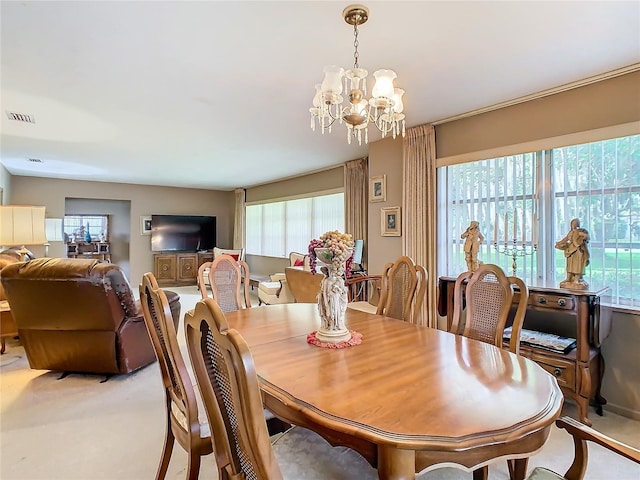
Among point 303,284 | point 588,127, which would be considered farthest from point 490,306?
point 303,284

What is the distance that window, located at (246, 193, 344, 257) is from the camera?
21.6ft

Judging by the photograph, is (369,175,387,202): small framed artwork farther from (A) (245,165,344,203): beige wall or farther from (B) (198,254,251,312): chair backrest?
(B) (198,254,251,312): chair backrest

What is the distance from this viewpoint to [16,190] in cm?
718

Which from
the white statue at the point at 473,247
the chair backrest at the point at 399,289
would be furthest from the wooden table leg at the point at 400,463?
the white statue at the point at 473,247

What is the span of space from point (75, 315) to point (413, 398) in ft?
9.58

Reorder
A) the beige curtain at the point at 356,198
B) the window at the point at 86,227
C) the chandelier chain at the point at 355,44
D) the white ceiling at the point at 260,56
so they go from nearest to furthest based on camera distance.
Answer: the white ceiling at the point at 260,56 < the chandelier chain at the point at 355,44 < the beige curtain at the point at 356,198 < the window at the point at 86,227

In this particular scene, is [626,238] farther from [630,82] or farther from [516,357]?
[516,357]

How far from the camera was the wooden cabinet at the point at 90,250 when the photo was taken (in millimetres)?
9305

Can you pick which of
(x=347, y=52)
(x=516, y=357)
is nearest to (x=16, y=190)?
(x=347, y=52)

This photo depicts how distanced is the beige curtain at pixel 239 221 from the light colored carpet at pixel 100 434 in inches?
237

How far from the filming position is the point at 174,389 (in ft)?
5.47

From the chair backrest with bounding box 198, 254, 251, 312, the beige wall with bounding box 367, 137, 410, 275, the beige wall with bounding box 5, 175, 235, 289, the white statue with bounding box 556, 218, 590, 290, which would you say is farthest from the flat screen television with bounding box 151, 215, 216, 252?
the white statue with bounding box 556, 218, 590, 290

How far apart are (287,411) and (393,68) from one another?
238cm

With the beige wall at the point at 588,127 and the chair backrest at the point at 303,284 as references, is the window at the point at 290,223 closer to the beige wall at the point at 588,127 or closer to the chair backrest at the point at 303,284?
the chair backrest at the point at 303,284
